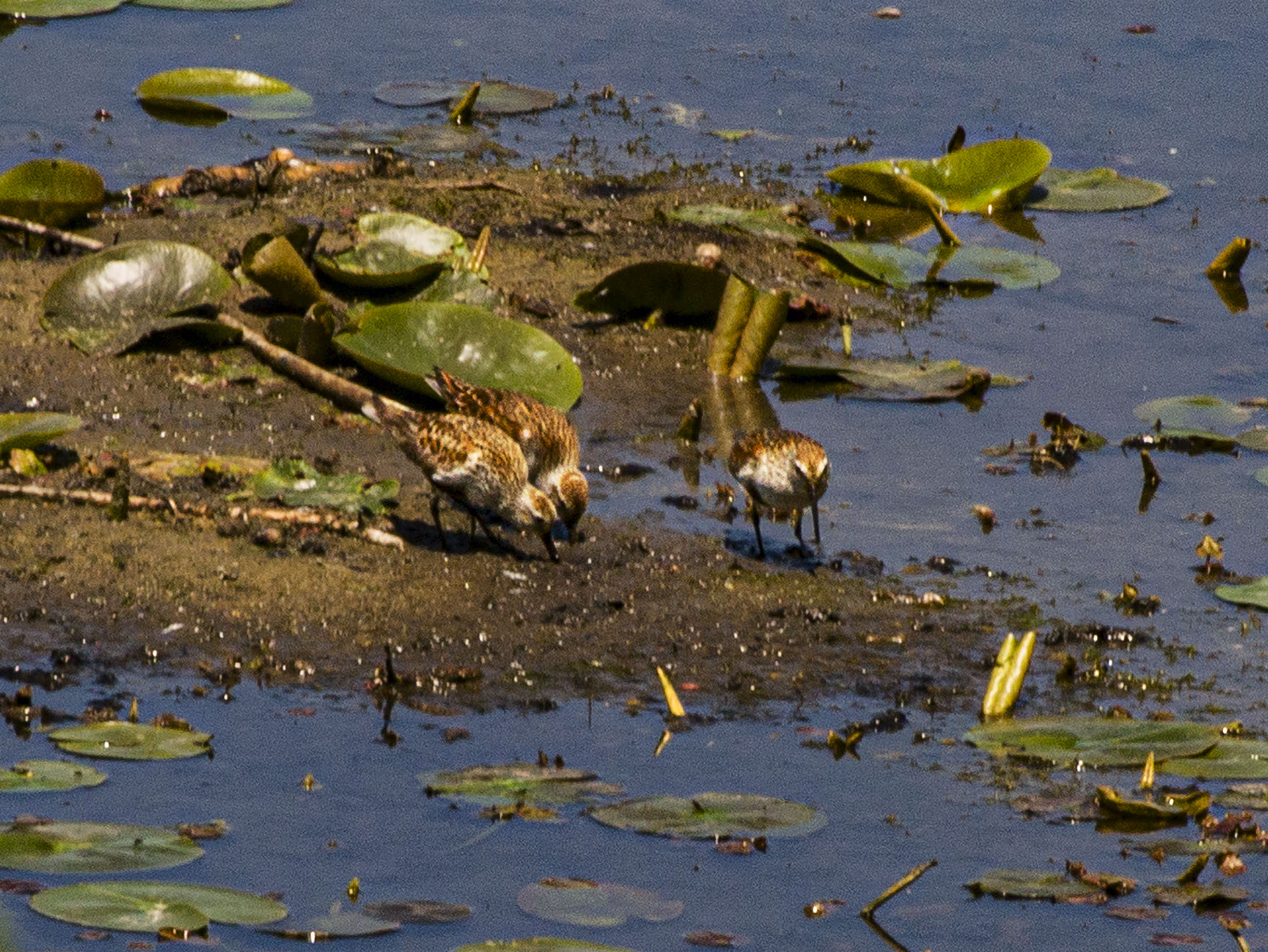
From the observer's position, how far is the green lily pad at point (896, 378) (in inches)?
363

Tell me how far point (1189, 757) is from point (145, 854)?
119 inches

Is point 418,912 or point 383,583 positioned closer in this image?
point 418,912

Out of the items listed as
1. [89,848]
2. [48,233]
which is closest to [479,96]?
[48,233]

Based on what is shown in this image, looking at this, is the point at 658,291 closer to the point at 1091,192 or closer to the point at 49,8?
the point at 1091,192

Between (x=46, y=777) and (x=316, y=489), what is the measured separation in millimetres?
2490

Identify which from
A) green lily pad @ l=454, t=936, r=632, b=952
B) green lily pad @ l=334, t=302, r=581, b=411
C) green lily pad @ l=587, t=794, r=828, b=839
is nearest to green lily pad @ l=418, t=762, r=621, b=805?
green lily pad @ l=587, t=794, r=828, b=839

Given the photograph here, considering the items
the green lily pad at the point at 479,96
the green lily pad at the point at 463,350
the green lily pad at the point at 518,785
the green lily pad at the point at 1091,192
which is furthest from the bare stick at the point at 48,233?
the green lily pad at the point at 1091,192

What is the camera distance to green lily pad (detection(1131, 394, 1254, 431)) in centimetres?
885

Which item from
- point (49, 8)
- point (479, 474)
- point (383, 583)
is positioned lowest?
point (383, 583)

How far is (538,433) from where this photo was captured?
779 cm

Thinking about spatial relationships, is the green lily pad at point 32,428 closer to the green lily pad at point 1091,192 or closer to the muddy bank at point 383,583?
the muddy bank at point 383,583

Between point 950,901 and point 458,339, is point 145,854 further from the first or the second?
point 458,339

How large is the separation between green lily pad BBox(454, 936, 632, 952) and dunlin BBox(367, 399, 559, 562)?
9.64 ft

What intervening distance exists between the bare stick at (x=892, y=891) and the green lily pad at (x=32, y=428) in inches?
152
